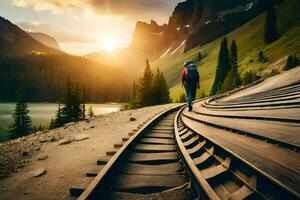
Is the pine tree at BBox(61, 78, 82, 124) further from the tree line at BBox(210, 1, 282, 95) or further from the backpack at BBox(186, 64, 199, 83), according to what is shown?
the backpack at BBox(186, 64, 199, 83)

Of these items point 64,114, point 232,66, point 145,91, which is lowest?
point 64,114

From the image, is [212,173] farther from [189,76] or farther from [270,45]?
[270,45]

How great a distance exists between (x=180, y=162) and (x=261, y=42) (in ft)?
409

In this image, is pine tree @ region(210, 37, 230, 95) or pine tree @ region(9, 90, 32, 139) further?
pine tree @ region(210, 37, 230, 95)

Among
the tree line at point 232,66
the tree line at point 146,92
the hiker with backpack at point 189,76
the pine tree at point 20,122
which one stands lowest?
the pine tree at point 20,122

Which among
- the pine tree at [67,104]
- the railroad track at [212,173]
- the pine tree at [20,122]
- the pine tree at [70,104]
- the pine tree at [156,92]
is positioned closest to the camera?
the railroad track at [212,173]

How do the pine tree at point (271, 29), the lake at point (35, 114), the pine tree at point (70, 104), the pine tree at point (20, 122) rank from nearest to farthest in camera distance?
1. the pine tree at point (70, 104)
2. the pine tree at point (20, 122)
3. the lake at point (35, 114)
4. the pine tree at point (271, 29)

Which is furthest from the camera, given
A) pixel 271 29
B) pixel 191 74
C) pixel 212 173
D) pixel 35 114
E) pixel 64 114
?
pixel 271 29

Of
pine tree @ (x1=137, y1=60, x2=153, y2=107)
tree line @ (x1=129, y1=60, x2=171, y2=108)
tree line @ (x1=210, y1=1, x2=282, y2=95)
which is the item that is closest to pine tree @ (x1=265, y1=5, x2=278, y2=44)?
tree line @ (x1=210, y1=1, x2=282, y2=95)

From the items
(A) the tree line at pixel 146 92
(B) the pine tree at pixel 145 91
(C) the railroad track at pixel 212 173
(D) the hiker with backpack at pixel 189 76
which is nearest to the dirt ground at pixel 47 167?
(C) the railroad track at pixel 212 173

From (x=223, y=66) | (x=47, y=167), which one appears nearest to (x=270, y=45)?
(x=223, y=66)

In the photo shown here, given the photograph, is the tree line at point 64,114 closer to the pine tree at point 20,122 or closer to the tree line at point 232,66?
the pine tree at point 20,122

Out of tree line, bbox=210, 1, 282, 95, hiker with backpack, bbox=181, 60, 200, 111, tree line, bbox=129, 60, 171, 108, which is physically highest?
tree line, bbox=210, 1, 282, 95

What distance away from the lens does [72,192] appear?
3885 mm
